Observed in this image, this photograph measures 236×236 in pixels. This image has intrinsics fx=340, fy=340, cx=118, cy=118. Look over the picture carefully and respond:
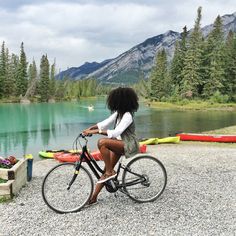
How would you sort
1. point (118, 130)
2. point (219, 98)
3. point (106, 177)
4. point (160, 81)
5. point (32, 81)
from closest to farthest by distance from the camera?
1. point (118, 130)
2. point (106, 177)
3. point (219, 98)
4. point (160, 81)
5. point (32, 81)

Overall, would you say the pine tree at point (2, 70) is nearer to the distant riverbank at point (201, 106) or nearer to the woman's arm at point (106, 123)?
the distant riverbank at point (201, 106)

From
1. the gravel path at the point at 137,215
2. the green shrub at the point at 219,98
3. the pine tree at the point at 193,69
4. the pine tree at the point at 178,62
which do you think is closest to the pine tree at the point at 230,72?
the green shrub at the point at 219,98

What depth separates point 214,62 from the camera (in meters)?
86.3

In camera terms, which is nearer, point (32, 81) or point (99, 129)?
point (99, 129)

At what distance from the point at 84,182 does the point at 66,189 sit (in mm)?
497

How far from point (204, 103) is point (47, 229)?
81116 millimetres

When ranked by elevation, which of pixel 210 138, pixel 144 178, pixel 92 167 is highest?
pixel 92 167

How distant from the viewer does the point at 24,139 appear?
3653 cm

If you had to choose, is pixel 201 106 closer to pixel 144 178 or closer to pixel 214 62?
pixel 214 62

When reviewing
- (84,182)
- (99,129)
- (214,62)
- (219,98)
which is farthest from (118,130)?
(214,62)

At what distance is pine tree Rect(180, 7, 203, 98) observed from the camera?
89.2 m

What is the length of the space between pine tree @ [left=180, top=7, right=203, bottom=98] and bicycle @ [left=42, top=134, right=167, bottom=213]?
8311cm

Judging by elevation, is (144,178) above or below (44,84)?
below

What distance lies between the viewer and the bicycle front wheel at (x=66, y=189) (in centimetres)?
A: 774
